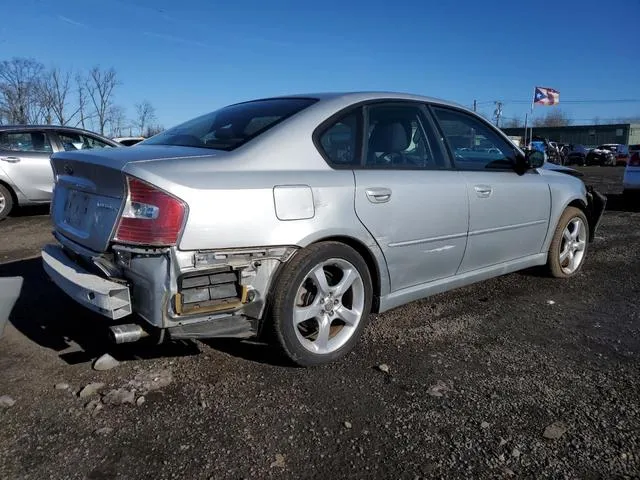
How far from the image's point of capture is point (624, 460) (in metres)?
2.19

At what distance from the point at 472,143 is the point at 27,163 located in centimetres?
730

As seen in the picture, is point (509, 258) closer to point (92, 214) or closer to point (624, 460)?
point (624, 460)

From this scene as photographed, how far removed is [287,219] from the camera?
2770mm

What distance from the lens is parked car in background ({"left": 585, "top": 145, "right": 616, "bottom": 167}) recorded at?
118 ft

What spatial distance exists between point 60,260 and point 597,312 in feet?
12.7

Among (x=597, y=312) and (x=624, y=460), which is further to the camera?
(x=597, y=312)

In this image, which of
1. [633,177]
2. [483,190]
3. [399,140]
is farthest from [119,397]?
[633,177]

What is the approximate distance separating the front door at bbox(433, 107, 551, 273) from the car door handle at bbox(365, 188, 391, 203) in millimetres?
817

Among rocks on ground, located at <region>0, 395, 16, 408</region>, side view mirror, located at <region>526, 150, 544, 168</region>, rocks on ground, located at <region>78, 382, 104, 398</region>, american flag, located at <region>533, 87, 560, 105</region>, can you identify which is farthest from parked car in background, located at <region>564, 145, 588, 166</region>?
rocks on ground, located at <region>0, 395, 16, 408</region>

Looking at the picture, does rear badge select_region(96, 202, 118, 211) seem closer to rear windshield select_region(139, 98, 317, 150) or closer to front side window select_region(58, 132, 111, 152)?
rear windshield select_region(139, 98, 317, 150)

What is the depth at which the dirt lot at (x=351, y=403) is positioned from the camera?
2195 mm

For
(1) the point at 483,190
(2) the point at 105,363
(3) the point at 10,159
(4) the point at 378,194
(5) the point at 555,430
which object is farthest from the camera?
(3) the point at 10,159

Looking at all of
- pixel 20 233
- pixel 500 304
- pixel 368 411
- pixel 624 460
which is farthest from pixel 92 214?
pixel 20 233

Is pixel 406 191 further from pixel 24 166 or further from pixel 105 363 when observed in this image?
pixel 24 166
